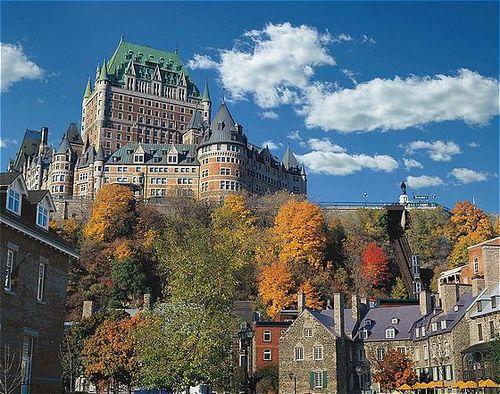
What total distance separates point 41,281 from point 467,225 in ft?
263

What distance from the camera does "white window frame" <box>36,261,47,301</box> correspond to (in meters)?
32.8

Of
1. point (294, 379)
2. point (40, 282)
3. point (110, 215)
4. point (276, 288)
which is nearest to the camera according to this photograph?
point (40, 282)

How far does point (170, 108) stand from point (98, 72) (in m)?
16.7

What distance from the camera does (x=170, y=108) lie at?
150750 mm

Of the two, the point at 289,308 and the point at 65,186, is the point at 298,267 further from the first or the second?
the point at 65,186

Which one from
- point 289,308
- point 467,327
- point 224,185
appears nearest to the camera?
point 467,327

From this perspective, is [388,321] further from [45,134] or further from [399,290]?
[45,134]

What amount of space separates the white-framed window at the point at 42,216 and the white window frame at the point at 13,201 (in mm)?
1893

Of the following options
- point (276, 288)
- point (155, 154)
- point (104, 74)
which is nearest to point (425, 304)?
point (276, 288)

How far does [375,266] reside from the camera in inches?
3647

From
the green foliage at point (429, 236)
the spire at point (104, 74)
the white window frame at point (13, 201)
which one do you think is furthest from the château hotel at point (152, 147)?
the white window frame at point (13, 201)

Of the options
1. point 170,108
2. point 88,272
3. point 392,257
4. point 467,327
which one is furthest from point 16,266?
point 170,108

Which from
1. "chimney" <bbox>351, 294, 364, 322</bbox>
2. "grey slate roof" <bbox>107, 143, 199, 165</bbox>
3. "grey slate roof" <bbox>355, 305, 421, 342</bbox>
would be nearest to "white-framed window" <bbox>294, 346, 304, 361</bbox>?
"grey slate roof" <bbox>355, 305, 421, 342</bbox>

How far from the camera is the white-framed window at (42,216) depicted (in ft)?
109
